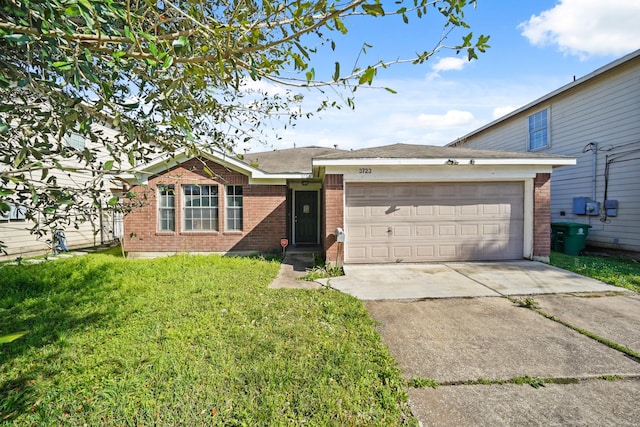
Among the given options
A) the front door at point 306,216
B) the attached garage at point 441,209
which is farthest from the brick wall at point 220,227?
the attached garage at point 441,209

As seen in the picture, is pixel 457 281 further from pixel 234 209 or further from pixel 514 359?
pixel 234 209

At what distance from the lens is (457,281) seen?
639 centimetres

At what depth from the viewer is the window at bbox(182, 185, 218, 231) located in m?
10.2

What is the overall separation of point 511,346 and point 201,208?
9.52 m

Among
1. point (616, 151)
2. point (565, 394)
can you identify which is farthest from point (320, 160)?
point (616, 151)

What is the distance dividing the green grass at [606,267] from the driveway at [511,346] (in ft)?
1.87

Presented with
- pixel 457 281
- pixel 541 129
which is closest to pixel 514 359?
pixel 457 281

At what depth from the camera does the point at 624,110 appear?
8.97m

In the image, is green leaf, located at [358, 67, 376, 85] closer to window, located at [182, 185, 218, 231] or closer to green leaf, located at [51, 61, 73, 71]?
green leaf, located at [51, 61, 73, 71]

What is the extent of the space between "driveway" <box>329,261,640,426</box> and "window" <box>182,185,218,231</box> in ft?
18.9

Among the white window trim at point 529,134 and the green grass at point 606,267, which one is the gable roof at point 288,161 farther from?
the white window trim at point 529,134

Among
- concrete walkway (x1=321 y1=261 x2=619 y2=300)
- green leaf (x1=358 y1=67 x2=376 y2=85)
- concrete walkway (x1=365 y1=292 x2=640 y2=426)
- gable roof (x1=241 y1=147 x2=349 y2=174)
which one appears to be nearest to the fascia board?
gable roof (x1=241 y1=147 x2=349 y2=174)

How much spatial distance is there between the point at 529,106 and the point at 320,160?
10.6 metres

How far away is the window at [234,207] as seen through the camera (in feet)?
33.6
